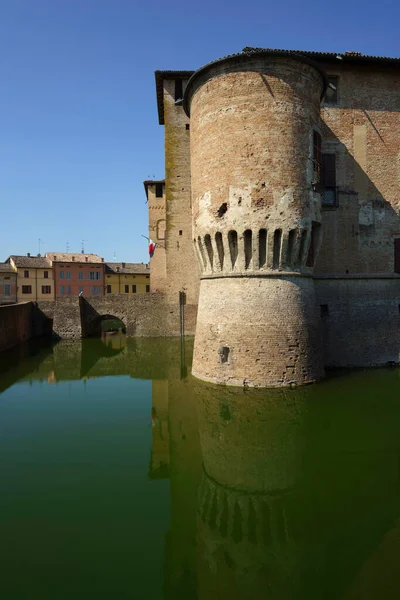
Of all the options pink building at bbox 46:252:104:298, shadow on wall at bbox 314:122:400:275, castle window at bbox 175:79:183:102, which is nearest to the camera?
shadow on wall at bbox 314:122:400:275

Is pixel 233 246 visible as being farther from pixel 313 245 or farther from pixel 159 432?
pixel 159 432

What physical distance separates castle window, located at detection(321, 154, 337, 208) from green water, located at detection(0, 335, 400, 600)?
26.1ft

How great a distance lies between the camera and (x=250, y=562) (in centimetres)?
526

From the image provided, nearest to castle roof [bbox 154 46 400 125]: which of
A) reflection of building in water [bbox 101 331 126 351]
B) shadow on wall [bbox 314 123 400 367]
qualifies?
shadow on wall [bbox 314 123 400 367]

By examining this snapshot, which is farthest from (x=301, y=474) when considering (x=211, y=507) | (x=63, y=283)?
(x=63, y=283)

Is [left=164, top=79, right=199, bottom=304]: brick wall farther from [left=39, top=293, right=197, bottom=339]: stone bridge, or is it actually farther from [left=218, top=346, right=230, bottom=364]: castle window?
[left=218, top=346, right=230, bottom=364]: castle window

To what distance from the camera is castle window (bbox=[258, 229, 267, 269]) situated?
12312mm

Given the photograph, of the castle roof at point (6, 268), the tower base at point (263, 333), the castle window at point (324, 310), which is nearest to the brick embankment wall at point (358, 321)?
the castle window at point (324, 310)

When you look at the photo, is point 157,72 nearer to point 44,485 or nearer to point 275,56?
point 275,56

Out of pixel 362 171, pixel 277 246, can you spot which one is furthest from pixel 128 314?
pixel 362 171

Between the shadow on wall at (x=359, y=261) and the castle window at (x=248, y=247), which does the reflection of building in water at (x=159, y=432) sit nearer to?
the castle window at (x=248, y=247)

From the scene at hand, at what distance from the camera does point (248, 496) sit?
694cm

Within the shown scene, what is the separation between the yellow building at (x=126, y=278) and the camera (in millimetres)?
48188

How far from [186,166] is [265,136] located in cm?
1267
